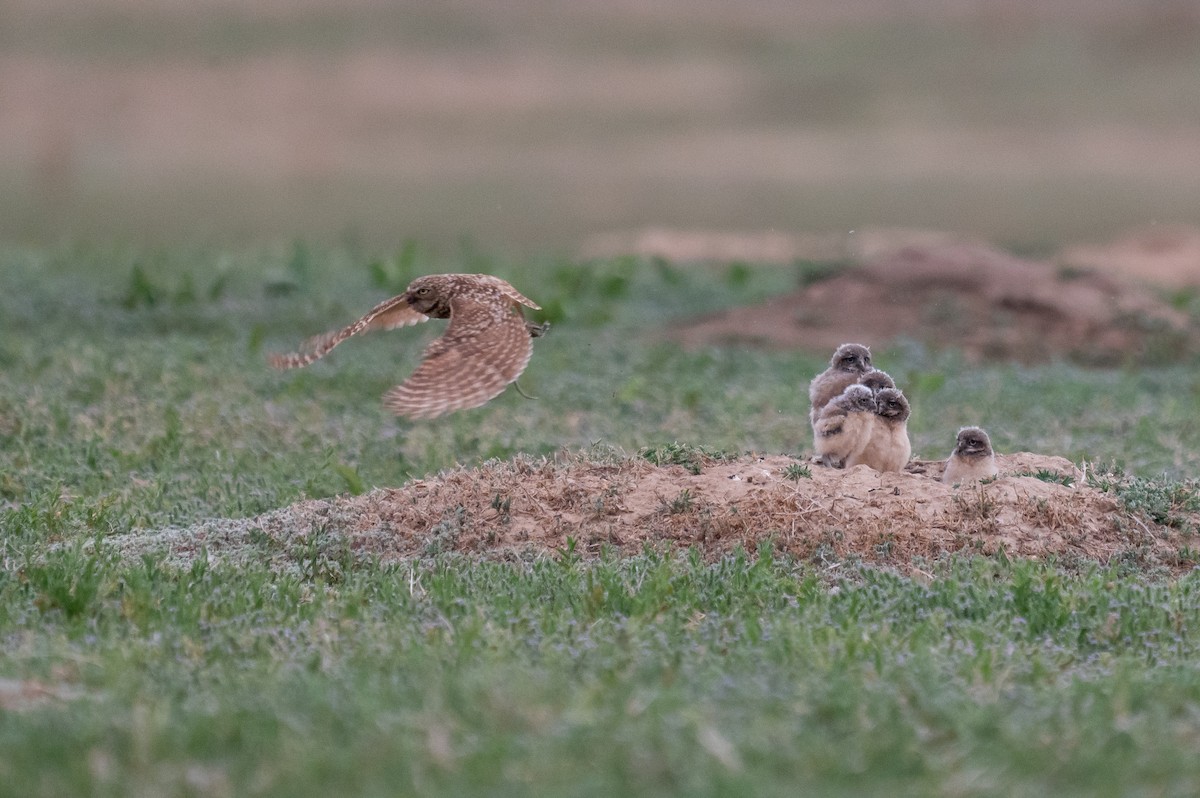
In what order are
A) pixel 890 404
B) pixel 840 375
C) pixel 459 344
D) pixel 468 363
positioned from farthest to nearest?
pixel 840 375 < pixel 890 404 < pixel 459 344 < pixel 468 363

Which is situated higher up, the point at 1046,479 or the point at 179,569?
the point at 1046,479

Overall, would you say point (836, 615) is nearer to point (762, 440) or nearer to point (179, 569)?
point (179, 569)

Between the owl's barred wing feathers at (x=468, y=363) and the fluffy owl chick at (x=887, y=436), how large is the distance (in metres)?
1.86

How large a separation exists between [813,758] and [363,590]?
8.57 feet

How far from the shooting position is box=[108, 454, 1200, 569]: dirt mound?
6840 millimetres

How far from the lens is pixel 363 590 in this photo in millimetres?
6125

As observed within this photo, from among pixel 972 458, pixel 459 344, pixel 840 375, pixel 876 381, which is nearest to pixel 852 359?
pixel 840 375

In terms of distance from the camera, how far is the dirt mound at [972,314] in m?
15.0

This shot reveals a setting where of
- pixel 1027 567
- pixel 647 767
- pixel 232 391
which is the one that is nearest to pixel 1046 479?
pixel 1027 567

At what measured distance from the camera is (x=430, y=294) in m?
7.46

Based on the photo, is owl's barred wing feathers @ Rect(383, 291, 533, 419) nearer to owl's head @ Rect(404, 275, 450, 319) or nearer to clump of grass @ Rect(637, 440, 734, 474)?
owl's head @ Rect(404, 275, 450, 319)

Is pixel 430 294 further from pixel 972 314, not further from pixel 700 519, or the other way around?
pixel 972 314

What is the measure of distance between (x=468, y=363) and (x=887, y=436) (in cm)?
226

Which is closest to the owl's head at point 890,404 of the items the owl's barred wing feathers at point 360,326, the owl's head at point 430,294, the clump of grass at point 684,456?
the clump of grass at point 684,456
